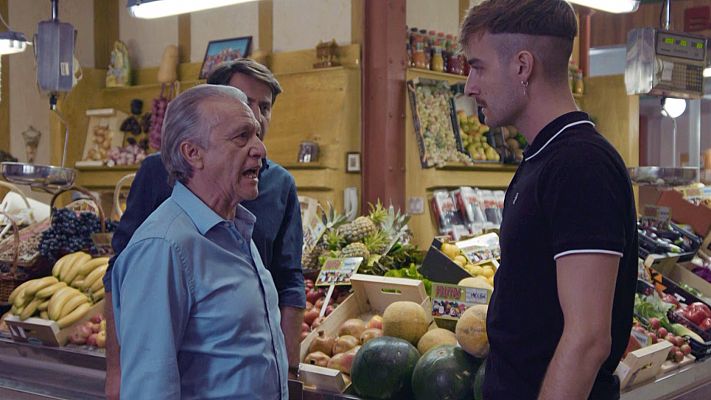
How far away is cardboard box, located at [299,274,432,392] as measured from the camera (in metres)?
2.94

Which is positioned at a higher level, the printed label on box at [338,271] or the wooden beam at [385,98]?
the wooden beam at [385,98]

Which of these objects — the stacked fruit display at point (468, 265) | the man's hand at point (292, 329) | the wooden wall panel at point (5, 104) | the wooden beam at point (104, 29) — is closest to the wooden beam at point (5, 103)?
the wooden wall panel at point (5, 104)

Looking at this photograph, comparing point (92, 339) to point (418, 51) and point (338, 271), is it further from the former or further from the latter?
point (418, 51)

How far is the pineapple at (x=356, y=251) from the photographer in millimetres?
3988

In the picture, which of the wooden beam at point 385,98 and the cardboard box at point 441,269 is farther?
the wooden beam at point 385,98

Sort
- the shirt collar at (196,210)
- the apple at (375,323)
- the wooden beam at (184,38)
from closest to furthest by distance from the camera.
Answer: the shirt collar at (196,210), the apple at (375,323), the wooden beam at (184,38)

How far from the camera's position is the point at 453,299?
303 centimetres

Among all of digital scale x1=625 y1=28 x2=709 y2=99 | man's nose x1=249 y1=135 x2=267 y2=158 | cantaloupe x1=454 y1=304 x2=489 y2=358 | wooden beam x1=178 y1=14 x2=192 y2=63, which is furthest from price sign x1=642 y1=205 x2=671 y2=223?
wooden beam x1=178 y1=14 x2=192 y2=63

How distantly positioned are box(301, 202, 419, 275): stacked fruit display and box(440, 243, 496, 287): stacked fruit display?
300 mm

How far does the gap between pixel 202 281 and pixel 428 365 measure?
48.6 inches

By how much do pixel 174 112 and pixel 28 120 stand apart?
7734 millimetres

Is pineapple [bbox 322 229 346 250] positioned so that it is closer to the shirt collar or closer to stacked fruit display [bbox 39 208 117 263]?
stacked fruit display [bbox 39 208 117 263]

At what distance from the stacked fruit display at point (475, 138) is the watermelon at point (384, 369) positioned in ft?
13.8

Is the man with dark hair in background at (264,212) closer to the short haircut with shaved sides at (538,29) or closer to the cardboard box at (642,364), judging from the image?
the short haircut with shaved sides at (538,29)
